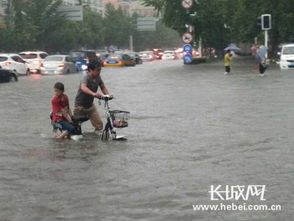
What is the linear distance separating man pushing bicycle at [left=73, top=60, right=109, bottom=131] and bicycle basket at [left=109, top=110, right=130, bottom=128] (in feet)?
1.80

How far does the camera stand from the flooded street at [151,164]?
722 centimetres

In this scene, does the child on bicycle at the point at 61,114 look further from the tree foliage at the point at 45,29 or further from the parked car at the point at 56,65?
the tree foliage at the point at 45,29

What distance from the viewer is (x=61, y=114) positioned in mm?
12672

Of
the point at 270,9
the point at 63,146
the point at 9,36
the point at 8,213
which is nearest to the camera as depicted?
the point at 8,213

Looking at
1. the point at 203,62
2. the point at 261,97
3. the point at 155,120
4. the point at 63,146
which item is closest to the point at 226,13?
the point at 203,62

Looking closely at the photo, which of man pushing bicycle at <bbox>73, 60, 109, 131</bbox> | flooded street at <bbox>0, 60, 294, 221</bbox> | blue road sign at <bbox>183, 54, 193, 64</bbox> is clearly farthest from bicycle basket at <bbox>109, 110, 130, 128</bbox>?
blue road sign at <bbox>183, 54, 193, 64</bbox>

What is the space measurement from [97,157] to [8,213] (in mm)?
3632

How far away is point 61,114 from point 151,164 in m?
3.33

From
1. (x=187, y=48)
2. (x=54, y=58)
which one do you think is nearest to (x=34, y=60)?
(x=54, y=58)

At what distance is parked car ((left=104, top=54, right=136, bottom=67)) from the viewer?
57772 millimetres

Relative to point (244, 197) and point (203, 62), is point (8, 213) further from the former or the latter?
point (203, 62)

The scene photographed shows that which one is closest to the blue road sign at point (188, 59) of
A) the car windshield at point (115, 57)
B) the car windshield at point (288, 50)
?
the car windshield at point (115, 57)

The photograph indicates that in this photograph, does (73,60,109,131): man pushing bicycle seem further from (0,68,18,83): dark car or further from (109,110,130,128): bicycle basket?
(0,68,18,83): dark car

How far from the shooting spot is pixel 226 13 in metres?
58.6
